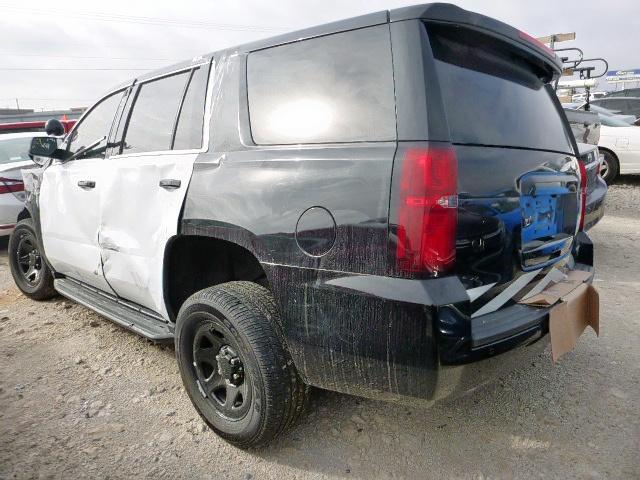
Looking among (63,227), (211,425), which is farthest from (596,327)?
(63,227)

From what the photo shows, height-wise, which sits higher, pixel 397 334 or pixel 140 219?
pixel 140 219

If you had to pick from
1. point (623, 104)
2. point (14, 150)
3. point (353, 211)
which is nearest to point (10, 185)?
point (14, 150)

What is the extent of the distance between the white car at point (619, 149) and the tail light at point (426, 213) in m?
8.23

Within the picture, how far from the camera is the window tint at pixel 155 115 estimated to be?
8.42 feet

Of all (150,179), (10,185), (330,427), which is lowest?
(330,427)

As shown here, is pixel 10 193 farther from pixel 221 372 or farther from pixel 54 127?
pixel 221 372

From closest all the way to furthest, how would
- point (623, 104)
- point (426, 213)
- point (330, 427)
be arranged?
point (426, 213) → point (330, 427) → point (623, 104)

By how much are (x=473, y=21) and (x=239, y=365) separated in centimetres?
172

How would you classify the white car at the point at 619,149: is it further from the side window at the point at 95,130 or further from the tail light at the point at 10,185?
the tail light at the point at 10,185

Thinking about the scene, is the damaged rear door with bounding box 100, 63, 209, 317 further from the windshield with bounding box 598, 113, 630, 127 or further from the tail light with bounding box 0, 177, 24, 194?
the windshield with bounding box 598, 113, 630, 127

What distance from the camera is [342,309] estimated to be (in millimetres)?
1686

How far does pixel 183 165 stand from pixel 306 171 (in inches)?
31.9

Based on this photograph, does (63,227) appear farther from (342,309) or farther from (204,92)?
(342,309)

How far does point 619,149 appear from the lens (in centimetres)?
831
